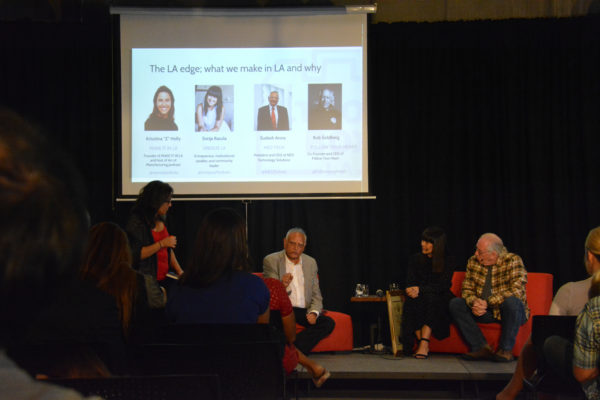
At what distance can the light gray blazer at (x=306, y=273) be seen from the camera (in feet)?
17.1

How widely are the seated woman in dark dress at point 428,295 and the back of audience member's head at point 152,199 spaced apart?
2113 millimetres

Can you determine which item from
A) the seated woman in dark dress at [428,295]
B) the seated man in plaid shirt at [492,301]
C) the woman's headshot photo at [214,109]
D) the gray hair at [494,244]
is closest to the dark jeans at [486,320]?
the seated man in plaid shirt at [492,301]

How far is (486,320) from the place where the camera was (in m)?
5.09

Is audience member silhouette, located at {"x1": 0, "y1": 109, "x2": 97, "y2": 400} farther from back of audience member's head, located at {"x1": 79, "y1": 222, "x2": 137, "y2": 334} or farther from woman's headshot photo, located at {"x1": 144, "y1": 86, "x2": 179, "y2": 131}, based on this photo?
woman's headshot photo, located at {"x1": 144, "y1": 86, "x2": 179, "y2": 131}

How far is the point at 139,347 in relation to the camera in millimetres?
1931

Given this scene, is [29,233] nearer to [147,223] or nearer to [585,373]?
[585,373]

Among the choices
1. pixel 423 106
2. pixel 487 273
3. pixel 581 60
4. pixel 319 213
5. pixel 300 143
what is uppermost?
pixel 581 60

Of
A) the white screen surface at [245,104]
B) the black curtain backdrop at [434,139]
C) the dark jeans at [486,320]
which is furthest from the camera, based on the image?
the black curtain backdrop at [434,139]

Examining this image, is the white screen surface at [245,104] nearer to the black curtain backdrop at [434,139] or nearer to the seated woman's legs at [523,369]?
the black curtain backdrop at [434,139]

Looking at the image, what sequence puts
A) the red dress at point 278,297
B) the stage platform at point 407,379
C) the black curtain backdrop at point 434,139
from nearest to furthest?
1. the red dress at point 278,297
2. the stage platform at point 407,379
3. the black curtain backdrop at point 434,139

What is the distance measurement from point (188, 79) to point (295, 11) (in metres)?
1.07

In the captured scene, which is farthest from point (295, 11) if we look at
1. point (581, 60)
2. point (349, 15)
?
point (581, 60)

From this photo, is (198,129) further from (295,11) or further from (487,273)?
(487,273)

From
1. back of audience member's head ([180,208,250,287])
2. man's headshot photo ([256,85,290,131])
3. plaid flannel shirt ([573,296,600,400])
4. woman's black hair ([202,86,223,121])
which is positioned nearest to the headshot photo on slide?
man's headshot photo ([256,85,290,131])
